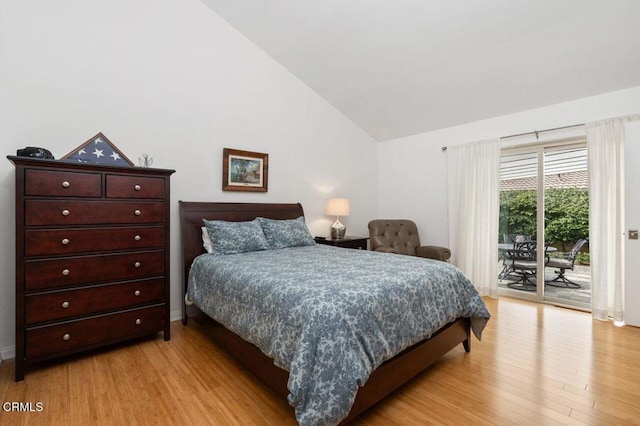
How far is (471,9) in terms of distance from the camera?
103 inches

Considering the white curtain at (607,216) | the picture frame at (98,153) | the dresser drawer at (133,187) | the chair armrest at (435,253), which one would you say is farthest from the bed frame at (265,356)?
the white curtain at (607,216)

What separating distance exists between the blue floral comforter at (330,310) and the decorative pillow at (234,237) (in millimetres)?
284

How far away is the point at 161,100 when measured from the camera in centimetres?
304

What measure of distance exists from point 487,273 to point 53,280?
4.36m

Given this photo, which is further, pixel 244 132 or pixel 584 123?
pixel 244 132

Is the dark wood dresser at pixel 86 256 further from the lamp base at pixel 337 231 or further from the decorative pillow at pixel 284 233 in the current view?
the lamp base at pixel 337 231

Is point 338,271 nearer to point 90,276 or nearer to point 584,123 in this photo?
point 90,276

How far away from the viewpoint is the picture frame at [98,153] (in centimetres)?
245

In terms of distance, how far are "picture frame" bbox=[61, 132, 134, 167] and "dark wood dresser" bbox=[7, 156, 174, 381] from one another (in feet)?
0.96

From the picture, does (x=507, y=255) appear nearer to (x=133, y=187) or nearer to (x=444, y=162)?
(x=444, y=162)

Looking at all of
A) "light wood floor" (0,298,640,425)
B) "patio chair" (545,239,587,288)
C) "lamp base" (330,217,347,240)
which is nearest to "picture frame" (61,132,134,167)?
"light wood floor" (0,298,640,425)

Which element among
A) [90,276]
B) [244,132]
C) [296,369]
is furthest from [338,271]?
[244,132]

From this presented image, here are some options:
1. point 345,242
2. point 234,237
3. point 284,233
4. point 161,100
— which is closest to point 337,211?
point 345,242

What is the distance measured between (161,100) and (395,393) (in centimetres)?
319
